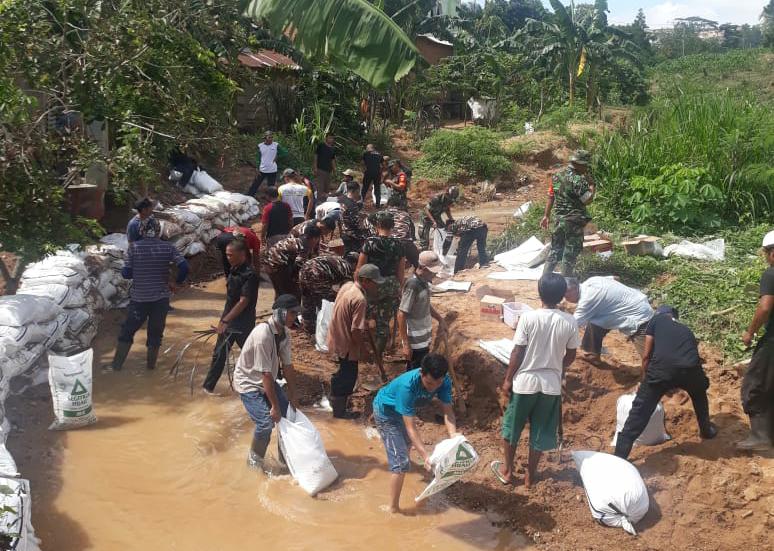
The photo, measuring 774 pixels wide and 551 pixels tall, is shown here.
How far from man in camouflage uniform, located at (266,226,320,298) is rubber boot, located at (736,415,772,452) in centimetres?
412

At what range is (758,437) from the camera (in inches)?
188

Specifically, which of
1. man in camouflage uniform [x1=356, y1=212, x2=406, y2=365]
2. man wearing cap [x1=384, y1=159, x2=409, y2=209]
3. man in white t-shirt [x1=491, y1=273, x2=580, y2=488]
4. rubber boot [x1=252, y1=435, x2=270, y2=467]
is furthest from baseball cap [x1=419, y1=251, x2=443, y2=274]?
man wearing cap [x1=384, y1=159, x2=409, y2=209]

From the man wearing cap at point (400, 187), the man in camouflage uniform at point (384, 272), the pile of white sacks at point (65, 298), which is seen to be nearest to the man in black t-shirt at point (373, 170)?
the man wearing cap at point (400, 187)

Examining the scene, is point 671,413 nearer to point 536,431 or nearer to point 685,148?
point 536,431

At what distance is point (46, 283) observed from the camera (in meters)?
6.50

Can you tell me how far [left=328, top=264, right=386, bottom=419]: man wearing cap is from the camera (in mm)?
5484

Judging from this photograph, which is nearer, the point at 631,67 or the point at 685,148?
the point at 685,148

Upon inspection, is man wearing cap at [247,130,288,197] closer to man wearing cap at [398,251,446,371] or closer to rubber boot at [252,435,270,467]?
man wearing cap at [398,251,446,371]

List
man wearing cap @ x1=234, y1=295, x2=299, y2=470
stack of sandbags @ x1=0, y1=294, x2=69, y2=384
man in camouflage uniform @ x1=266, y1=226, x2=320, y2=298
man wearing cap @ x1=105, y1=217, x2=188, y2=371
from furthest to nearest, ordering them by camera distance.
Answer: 1. man in camouflage uniform @ x1=266, y1=226, x2=320, y2=298
2. man wearing cap @ x1=105, y1=217, x2=188, y2=371
3. stack of sandbags @ x1=0, y1=294, x2=69, y2=384
4. man wearing cap @ x1=234, y1=295, x2=299, y2=470

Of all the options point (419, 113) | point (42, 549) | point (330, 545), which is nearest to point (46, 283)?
point (42, 549)

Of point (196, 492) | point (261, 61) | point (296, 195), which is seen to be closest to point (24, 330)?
point (196, 492)

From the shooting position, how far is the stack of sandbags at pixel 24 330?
5.32m

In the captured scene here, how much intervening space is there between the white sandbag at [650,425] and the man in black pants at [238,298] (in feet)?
10.2

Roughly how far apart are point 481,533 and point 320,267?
3.06 metres
